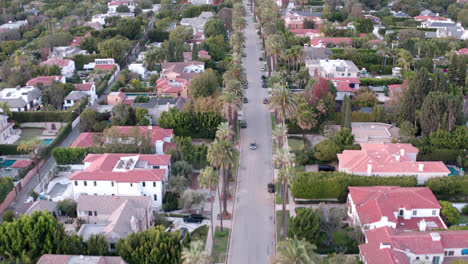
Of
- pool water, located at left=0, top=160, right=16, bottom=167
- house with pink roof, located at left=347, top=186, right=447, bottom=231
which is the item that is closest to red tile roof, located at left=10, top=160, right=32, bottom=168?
pool water, located at left=0, top=160, right=16, bottom=167

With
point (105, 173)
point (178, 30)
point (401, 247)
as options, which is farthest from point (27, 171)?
point (178, 30)

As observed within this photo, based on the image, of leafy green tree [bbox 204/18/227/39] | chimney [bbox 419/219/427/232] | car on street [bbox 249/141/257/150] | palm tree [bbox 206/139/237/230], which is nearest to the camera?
chimney [bbox 419/219/427/232]

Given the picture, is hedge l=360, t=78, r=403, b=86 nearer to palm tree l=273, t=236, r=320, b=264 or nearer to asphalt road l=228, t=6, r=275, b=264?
asphalt road l=228, t=6, r=275, b=264

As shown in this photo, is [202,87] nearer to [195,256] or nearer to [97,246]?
[97,246]

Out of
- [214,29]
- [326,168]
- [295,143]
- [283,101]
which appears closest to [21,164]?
[283,101]

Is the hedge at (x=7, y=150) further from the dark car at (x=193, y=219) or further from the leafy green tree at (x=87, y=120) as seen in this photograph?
the dark car at (x=193, y=219)

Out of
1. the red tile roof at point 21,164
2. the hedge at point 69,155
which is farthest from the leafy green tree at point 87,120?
the red tile roof at point 21,164
